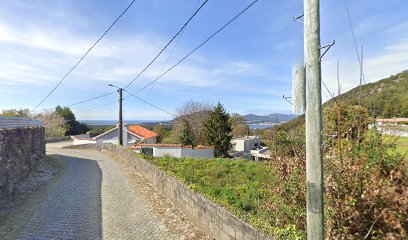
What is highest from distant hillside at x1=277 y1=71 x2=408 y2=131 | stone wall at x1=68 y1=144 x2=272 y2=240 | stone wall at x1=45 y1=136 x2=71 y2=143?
distant hillside at x1=277 y1=71 x2=408 y2=131

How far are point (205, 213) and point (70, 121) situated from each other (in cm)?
5895

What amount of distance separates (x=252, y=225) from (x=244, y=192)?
6.07 metres

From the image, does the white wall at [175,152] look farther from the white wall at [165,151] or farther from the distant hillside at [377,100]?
the distant hillside at [377,100]

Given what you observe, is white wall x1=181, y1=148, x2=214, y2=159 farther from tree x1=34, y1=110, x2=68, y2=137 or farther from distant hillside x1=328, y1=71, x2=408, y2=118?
tree x1=34, y1=110, x2=68, y2=137

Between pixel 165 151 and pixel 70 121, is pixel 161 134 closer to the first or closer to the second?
pixel 165 151

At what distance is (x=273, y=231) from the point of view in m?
4.15

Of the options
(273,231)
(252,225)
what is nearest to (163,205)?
(252,225)

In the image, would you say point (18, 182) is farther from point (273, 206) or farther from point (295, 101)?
point (295, 101)

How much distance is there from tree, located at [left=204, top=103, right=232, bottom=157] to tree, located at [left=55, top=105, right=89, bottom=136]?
36.4 meters

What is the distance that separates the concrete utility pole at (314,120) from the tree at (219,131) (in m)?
29.5

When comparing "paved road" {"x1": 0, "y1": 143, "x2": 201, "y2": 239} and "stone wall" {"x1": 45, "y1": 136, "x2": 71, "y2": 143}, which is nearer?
"paved road" {"x1": 0, "y1": 143, "x2": 201, "y2": 239}

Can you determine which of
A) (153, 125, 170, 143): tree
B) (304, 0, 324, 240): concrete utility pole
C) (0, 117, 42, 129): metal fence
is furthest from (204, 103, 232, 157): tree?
(304, 0, 324, 240): concrete utility pole

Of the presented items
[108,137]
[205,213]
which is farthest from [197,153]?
[205,213]

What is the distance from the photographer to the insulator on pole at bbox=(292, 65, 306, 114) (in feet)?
9.30
